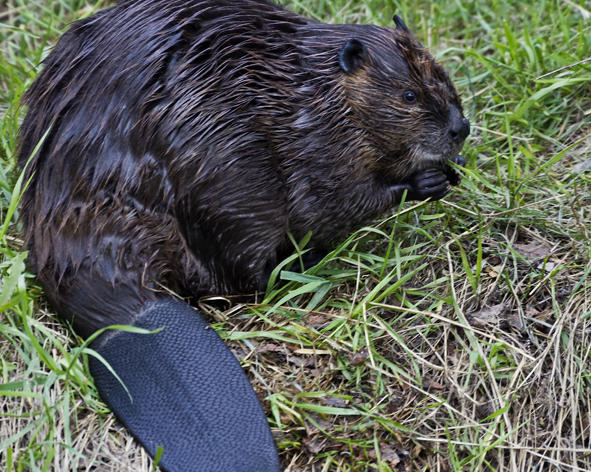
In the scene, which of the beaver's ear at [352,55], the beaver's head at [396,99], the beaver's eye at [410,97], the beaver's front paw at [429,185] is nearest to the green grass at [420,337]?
the beaver's front paw at [429,185]

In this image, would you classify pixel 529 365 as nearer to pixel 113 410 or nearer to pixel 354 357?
pixel 354 357

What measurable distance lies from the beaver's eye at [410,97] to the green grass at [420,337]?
1.24 ft

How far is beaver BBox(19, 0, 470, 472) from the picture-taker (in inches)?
92.8

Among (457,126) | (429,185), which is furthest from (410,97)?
(429,185)

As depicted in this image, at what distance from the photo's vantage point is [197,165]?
2.54m

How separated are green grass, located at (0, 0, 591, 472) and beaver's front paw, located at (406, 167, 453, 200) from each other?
86 millimetres

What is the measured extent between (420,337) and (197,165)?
0.87 m

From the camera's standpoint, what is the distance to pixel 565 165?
3283mm

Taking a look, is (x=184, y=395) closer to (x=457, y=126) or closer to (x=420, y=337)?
(x=420, y=337)

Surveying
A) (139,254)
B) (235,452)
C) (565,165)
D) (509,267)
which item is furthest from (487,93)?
(235,452)

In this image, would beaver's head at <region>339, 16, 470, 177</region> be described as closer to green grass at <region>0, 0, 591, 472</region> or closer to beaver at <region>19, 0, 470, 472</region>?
beaver at <region>19, 0, 470, 472</region>

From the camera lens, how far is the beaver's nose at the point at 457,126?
283 cm

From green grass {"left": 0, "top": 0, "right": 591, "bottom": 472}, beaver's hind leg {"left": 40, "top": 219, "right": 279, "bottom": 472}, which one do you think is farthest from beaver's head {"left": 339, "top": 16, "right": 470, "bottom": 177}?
beaver's hind leg {"left": 40, "top": 219, "right": 279, "bottom": 472}

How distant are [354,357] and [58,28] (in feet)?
7.68
